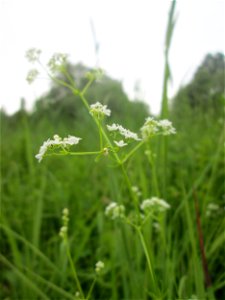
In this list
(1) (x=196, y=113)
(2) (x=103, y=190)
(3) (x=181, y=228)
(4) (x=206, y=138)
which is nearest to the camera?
(3) (x=181, y=228)

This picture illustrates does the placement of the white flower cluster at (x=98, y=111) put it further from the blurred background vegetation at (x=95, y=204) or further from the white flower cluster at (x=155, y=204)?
the white flower cluster at (x=155, y=204)

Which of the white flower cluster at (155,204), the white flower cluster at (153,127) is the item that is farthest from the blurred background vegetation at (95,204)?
the white flower cluster at (153,127)

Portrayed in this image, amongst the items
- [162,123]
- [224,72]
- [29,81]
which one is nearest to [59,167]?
[224,72]

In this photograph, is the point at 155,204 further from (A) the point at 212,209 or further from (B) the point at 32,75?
(A) the point at 212,209

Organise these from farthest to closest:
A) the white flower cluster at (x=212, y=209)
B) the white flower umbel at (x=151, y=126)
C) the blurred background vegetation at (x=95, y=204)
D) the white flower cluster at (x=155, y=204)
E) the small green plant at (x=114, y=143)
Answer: the white flower cluster at (x=212, y=209), the blurred background vegetation at (x=95, y=204), the white flower cluster at (x=155, y=204), the white flower umbel at (x=151, y=126), the small green plant at (x=114, y=143)

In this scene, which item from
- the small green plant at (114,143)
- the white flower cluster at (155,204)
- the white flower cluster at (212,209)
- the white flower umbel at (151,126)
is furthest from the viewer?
the white flower cluster at (212,209)

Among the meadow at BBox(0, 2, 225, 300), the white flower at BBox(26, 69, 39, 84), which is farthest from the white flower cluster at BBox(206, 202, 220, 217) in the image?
the white flower at BBox(26, 69, 39, 84)

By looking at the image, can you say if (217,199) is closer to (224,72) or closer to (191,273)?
(191,273)

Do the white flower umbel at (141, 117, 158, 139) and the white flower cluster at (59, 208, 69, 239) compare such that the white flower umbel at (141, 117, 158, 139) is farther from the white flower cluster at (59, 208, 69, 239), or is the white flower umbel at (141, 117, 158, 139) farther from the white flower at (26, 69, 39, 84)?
the white flower at (26, 69, 39, 84)
